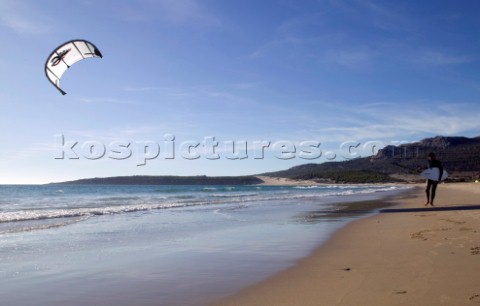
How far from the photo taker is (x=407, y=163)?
4513 inches

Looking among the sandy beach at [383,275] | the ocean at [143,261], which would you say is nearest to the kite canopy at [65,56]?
the ocean at [143,261]

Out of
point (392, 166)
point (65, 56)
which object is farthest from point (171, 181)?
point (65, 56)

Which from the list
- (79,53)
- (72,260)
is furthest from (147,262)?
(79,53)

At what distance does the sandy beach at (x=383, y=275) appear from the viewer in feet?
13.1

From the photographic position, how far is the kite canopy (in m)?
5.94

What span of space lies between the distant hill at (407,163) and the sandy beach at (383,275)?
81126 mm

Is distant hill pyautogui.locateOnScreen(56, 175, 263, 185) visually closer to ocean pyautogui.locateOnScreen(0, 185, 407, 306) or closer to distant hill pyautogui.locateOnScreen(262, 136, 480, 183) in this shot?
distant hill pyautogui.locateOnScreen(262, 136, 480, 183)

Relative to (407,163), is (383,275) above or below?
below

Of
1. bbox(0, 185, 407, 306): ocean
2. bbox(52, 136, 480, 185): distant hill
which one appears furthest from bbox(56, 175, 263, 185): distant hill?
bbox(0, 185, 407, 306): ocean

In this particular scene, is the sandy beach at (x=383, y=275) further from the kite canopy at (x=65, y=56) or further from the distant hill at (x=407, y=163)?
the distant hill at (x=407, y=163)

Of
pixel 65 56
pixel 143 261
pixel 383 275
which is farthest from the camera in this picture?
pixel 65 56

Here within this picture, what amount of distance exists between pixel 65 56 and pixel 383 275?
507 centimetres

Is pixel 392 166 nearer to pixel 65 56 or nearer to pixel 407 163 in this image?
pixel 407 163

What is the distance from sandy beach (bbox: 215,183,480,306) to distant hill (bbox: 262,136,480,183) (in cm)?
8113
